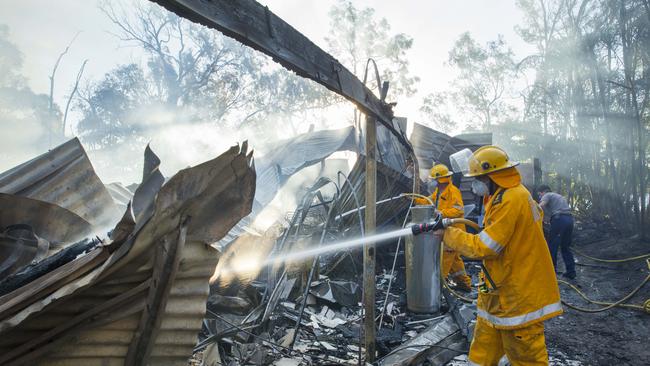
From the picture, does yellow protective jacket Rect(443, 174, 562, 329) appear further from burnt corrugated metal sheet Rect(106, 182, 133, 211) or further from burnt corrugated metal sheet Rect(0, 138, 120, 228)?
burnt corrugated metal sheet Rect(106, 182, 133, 211)

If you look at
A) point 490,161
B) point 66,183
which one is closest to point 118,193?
point 66,183

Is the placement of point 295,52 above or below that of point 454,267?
above

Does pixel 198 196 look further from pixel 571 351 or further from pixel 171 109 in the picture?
pixel 171 109

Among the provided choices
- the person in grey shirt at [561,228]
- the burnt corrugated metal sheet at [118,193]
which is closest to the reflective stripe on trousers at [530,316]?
the burnt corrugated metal sheet at [118,193]

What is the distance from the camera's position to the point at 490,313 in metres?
2.83

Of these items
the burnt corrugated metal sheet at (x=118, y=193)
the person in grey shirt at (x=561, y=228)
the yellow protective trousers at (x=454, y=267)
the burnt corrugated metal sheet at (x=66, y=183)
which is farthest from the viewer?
the person in grey shirt at (x=561, y=228)

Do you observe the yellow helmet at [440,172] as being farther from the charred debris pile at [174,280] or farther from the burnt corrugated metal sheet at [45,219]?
the burnt corrugated metal sheet at [45,219]

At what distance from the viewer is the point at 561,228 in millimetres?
7621

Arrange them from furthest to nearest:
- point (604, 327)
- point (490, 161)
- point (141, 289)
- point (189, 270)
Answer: point (604, 327), point (490, 161), point (189, 270), point (141, 289)

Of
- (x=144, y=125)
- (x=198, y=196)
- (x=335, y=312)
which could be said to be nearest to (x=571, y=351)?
(x=335, y=312)

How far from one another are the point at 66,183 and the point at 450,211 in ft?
18.3

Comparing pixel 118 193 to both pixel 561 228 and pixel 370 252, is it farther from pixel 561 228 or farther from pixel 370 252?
pixel 561 228

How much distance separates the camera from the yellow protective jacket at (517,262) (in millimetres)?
2609

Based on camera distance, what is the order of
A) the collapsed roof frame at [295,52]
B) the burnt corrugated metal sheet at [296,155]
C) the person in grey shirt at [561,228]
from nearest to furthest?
the collapsed roof frame at [295,52]
the person in grey shirt at [561,228]
the burnt corrugated metal sheet at [296,155]
